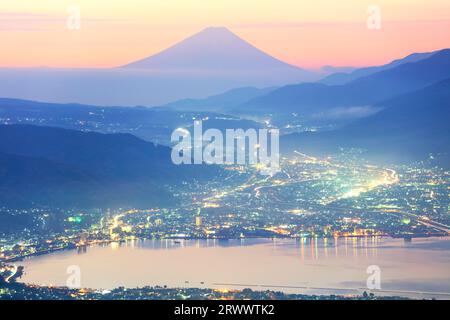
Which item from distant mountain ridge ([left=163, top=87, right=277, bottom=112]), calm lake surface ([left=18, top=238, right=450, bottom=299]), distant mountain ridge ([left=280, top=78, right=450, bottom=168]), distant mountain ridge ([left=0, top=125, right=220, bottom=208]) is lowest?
calm lake surface ([left=18, top=238, right=450, bottom=299])

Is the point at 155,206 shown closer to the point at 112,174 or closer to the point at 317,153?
the point at 112,174

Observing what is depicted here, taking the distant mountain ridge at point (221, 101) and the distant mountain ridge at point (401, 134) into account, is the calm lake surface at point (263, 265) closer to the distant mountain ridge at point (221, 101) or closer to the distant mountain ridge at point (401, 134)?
the distant mountain ridge at point (401, 134)

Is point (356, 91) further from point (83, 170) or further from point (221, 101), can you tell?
point (83, 170)

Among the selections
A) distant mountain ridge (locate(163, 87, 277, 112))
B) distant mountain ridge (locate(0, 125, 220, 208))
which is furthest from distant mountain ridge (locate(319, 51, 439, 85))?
distant mountain ridge (locate(0, 125, 220, 208))

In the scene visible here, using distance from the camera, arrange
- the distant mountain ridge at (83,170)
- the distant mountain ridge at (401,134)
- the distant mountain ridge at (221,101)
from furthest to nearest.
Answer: the distant mountain ridge at (221,101)
the distant mountain ridge at (401,134)
the distant mountain ridge at (83,170)

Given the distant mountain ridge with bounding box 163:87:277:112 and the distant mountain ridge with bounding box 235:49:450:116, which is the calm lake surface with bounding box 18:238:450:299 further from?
the distant mountain ridge with bounding box 235:49:450:116

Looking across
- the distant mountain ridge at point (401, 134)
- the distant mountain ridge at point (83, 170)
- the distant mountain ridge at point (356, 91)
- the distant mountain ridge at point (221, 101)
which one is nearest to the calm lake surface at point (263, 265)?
the distant mountain ridge at point (83, 170)

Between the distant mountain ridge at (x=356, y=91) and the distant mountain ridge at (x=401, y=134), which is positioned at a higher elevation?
the distant mountain ridge at (x=356, y=91)

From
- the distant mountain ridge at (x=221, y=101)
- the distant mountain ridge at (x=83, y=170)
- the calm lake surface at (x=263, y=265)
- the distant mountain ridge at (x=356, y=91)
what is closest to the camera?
the calm lake surface at (x=263, y=265)

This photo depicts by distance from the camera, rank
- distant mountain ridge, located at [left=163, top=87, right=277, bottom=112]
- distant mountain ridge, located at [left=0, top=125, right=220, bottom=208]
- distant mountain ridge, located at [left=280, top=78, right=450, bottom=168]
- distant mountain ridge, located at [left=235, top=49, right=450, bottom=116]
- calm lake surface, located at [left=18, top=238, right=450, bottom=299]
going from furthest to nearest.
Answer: distant mountain ridge, located at [left=235, top=49, right=450, bottom=116] < distant mountain ridge, located at [left=163, top=87, right=277, bottom=112] < distant mountain ridge, located at [left=280, top=78, right=450, bottom=168] < distant mountain ridge, located at [left=0, top=125, right=220, bottom=208] < calm lake surface, located at [left=18, top=238, right=450, bottom=299]
